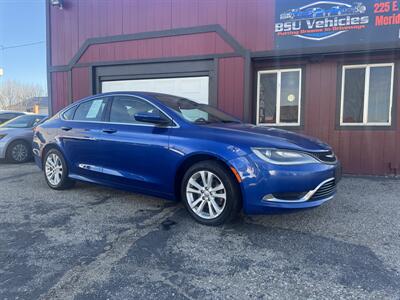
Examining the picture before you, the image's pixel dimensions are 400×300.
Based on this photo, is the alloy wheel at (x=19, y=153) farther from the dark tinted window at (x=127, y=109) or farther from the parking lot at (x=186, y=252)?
the dark tinted window at (x=127, y=109)

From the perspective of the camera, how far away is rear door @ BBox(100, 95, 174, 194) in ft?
12.5

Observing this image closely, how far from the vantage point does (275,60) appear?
6957mm

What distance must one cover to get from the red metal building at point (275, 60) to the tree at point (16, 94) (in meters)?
44.3

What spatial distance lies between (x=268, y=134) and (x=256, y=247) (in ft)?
4.06

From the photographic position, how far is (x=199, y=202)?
3.64 meters

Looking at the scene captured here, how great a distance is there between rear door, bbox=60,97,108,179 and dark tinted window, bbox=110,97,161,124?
207 mm

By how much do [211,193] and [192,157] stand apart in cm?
46

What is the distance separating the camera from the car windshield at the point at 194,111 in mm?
4031

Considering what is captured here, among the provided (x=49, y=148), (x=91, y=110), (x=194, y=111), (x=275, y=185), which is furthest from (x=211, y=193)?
(x=49, y=148)

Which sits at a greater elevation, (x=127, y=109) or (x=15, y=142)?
(x=127, y=109)

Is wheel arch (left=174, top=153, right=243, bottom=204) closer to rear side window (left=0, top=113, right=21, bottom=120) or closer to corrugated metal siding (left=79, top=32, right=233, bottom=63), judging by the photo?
corrugated metal siding (left=79, top=32, right=233, bottom=63)

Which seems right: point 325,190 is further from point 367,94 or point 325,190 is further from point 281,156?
point 367,94

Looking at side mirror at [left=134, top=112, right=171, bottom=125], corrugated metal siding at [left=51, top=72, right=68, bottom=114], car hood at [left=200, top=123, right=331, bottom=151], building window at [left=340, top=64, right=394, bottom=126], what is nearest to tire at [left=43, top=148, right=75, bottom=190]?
side mirror at [left=134, top=112, right=171, bottom=125]

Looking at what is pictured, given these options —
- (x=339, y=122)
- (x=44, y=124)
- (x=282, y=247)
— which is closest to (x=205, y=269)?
(x=282, y=247)
